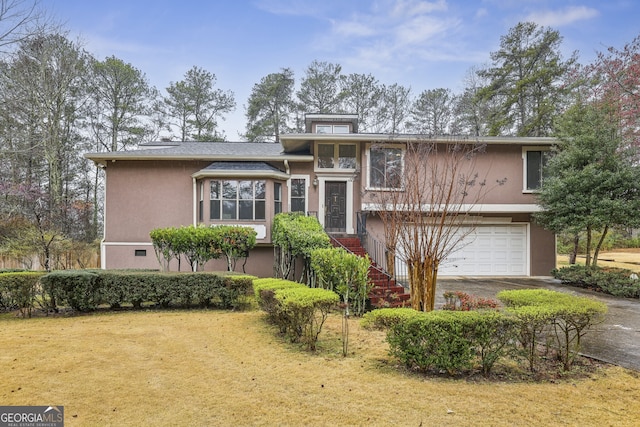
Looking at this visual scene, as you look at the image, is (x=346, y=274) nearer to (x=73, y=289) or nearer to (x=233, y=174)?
(x=73, y=289)

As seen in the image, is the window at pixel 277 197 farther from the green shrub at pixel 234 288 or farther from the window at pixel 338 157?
the green shrub at pixel 234 288

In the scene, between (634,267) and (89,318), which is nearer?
(89,318)

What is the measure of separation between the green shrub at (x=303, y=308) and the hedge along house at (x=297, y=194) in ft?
22.3

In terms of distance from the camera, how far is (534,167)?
13109 millimetres

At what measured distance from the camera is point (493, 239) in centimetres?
1354

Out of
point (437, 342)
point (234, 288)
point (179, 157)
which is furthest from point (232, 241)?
point (437, 342)

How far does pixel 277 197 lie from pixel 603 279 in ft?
35.3

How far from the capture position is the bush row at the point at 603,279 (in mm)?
10117

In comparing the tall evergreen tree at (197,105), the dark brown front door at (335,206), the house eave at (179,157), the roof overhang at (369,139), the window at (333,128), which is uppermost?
the tall evergreen tree at (197,105)

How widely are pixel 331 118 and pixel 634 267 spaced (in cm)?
1508

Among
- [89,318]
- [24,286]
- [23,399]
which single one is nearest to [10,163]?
[24,286]

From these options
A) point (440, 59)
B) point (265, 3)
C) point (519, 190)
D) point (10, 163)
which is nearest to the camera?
point (265, 3)

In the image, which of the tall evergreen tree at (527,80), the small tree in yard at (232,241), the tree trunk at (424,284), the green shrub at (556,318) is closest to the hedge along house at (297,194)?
the small tree in yard at (232,241)

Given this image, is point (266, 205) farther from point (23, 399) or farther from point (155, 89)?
point (155, 89)
